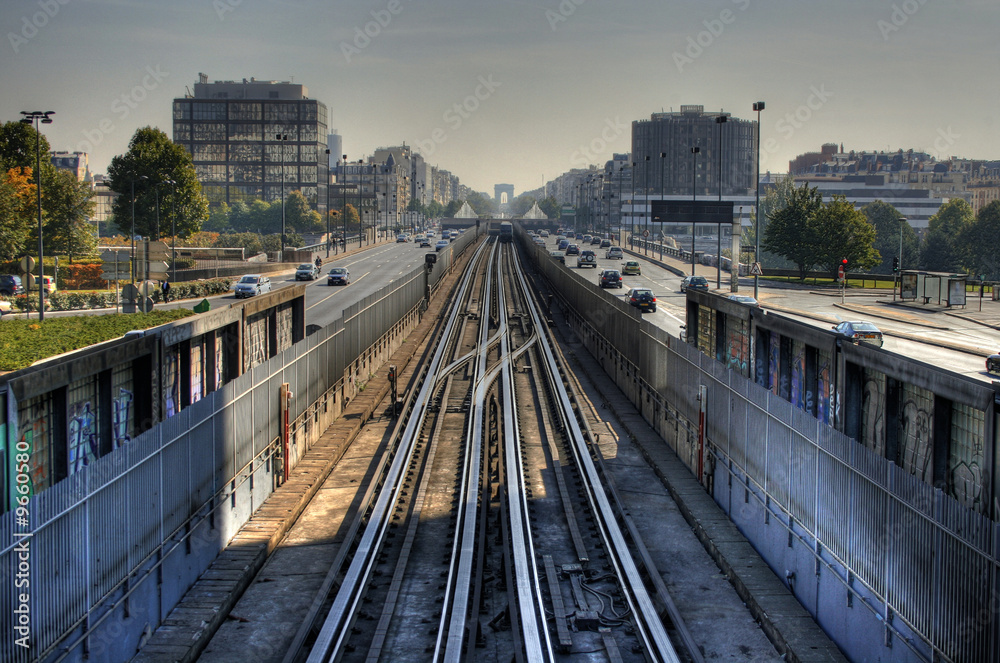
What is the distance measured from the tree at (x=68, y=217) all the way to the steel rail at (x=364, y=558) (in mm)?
64420

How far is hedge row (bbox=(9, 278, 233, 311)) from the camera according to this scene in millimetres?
50625

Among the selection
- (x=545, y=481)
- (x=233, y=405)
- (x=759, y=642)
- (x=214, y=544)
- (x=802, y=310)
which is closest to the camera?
(x=759, y=642)

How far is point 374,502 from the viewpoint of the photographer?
1658cm

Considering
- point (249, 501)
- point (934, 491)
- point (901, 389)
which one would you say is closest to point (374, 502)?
point (249, 501)

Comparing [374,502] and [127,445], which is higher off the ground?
[127,445]

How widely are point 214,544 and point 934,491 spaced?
373 inches

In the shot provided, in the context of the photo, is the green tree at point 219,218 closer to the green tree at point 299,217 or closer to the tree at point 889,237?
the green tree at point 299,217

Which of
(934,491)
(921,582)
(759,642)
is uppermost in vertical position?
(934,491)

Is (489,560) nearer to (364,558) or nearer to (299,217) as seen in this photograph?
(364,558)

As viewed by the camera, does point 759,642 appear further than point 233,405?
No

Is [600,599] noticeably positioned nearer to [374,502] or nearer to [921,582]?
[921,582]

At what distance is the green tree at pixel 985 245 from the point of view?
4163 inches

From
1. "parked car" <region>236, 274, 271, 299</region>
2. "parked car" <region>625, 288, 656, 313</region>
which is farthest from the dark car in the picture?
"parked car" <region>625, 288, 656, 313</region>

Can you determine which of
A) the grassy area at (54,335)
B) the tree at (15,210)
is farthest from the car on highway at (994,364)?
the tree at (15,210)
